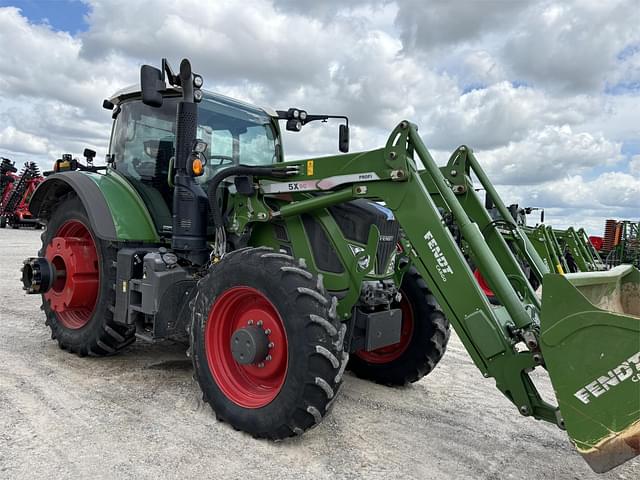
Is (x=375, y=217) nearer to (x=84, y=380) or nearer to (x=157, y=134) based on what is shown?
(x=157, y=134)

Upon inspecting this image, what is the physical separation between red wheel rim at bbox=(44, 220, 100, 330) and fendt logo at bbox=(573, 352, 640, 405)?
4143mm

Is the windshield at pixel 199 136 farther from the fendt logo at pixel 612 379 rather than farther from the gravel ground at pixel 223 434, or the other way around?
the fendt logo at pixel 612 379

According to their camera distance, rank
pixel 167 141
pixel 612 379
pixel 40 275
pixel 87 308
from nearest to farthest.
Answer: pixel 612 379 < pixel 167 141 < pixel 40 275 < pixel 87 308

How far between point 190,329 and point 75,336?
5.95 ft

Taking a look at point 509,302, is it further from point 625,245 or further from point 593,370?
point 625,245

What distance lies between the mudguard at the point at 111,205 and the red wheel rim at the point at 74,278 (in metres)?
0.45

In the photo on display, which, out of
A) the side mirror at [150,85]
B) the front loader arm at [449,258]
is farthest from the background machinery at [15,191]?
the front loader arm at [449,258]

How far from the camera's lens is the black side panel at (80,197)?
4.43 m

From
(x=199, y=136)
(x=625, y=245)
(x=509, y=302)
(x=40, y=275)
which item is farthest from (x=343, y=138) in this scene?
(x=625, y=245)

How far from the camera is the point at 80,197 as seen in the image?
462 centimetres

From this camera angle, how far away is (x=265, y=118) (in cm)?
526

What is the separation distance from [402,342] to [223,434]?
184 cm

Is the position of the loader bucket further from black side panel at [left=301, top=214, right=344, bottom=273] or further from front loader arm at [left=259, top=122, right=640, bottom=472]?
black side panel at [left=301, top=214, right=344, bottom=273]

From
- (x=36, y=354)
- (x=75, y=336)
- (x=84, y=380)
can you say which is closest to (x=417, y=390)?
(x=84, y=380)
